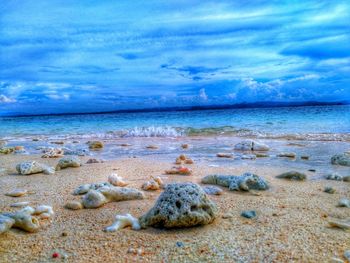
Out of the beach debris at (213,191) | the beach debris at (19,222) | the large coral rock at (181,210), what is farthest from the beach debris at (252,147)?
the beach debris at (19,222)

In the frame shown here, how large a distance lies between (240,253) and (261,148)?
6931mm

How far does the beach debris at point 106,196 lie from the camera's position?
11.9 ft

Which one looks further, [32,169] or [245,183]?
[32,169]

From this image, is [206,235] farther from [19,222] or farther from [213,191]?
[19,222]

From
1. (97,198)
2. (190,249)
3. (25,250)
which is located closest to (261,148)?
(97,198)

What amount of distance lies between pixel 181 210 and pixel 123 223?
0.57 metres

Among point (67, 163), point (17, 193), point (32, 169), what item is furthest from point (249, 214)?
A: point (67, 163)

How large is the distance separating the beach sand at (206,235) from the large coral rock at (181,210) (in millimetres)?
75

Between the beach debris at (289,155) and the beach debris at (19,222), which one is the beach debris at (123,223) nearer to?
the beach debris at (19,222)

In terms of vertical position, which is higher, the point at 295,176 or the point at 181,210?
the point at 181,210

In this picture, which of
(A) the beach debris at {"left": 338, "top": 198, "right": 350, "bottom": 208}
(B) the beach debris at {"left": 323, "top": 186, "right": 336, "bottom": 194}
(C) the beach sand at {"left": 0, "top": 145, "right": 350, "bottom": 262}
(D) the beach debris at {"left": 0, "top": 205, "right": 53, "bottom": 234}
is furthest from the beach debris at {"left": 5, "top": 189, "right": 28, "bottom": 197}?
(B) the beach debris at {"left": 323, "top": 186, "right": 336, "bottom": 194}

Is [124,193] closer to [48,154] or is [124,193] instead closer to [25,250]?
[25,250]

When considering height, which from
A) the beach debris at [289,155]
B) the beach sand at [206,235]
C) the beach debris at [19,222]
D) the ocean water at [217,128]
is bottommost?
the ocean water at [217,128]

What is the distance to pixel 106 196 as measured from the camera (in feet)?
12.7
